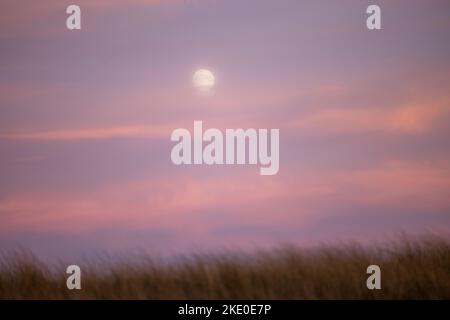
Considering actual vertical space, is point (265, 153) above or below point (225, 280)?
above

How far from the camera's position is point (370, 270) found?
879cm

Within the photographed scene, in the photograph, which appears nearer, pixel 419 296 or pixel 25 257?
pixel 419 296

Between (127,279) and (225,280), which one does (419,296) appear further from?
(127,279)

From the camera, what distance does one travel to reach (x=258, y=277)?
8.66 metres

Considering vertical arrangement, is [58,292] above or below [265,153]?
below

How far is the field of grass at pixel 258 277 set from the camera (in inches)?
332

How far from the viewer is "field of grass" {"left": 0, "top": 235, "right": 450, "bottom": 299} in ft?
27.7
